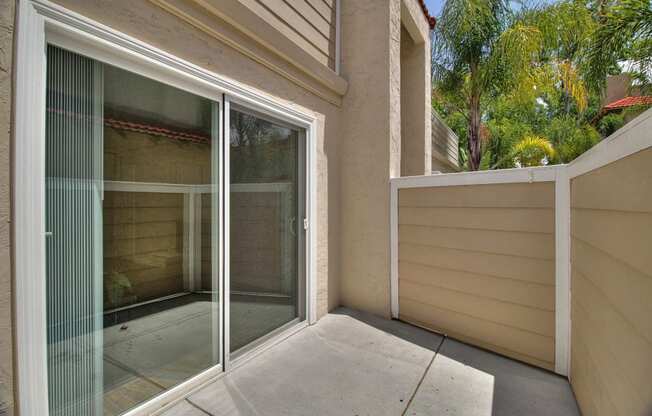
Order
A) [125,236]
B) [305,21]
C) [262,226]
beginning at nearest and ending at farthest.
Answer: [125,236] < [262,226] < [305,21]

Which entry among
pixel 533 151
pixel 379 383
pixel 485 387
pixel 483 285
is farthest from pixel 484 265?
pixel 533 151

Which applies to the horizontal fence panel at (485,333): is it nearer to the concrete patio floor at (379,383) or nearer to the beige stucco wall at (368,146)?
the concrete patio floor at (379,383)

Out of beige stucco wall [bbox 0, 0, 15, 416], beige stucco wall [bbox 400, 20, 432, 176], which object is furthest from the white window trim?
beige stucco wall [bbox 400, 20, 432, 176]

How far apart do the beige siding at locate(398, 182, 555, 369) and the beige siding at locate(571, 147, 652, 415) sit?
365 mm

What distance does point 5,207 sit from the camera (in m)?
1.29

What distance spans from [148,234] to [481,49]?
7.20m

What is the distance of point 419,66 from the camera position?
5.06 metres

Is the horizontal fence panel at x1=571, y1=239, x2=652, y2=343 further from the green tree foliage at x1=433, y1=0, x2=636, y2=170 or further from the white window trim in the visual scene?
the green tree foliage at x1=433, y1=0, x2=636, y2=170

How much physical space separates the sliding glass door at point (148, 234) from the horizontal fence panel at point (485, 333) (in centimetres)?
148

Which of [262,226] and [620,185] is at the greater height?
[620,185]

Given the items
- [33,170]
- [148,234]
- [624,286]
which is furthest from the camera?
[148,234]

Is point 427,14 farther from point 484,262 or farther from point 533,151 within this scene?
point 533,151

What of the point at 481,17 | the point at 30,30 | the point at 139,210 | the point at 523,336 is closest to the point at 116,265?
the point at 139,210

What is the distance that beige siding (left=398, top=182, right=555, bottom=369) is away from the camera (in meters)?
2.42
